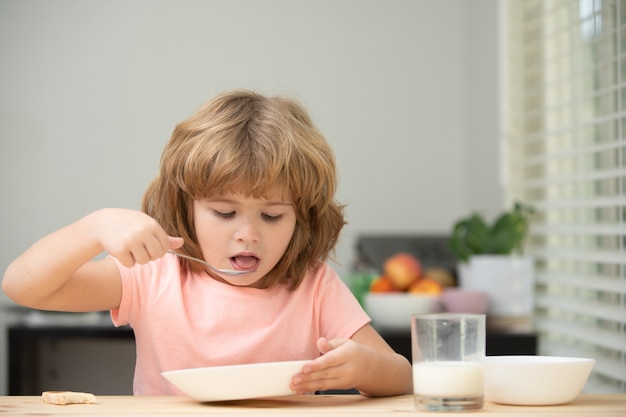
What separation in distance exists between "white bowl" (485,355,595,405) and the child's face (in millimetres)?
367

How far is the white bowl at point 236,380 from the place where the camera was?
987mm

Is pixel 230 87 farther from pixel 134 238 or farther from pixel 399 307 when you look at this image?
pixel 134 238

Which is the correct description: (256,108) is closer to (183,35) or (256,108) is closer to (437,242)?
(437,242)

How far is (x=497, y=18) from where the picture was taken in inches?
115

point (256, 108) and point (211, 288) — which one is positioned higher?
point (256, 108)

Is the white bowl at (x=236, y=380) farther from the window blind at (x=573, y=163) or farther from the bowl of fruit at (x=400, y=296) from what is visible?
the bowl of fruit at (x=400, y=296)

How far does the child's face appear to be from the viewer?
1.23m

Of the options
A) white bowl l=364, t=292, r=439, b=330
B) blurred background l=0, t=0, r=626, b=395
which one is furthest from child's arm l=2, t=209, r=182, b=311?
blurred background l=0, t=0, r=626, b=395

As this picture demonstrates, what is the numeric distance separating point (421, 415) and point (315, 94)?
2.49m

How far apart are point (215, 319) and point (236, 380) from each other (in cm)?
36

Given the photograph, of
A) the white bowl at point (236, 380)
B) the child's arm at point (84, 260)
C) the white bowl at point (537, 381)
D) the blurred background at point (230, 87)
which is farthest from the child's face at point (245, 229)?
the blurred background at point (230, 87)

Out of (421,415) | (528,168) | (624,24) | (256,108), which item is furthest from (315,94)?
(421,415)

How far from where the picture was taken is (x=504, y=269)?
2.32 meters

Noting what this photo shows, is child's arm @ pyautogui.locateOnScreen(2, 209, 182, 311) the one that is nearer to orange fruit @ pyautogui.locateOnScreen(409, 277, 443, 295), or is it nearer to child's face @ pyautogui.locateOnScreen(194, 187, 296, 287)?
child's face @ pyautogui.locateOnScreen(194, 187, 296, 287)
